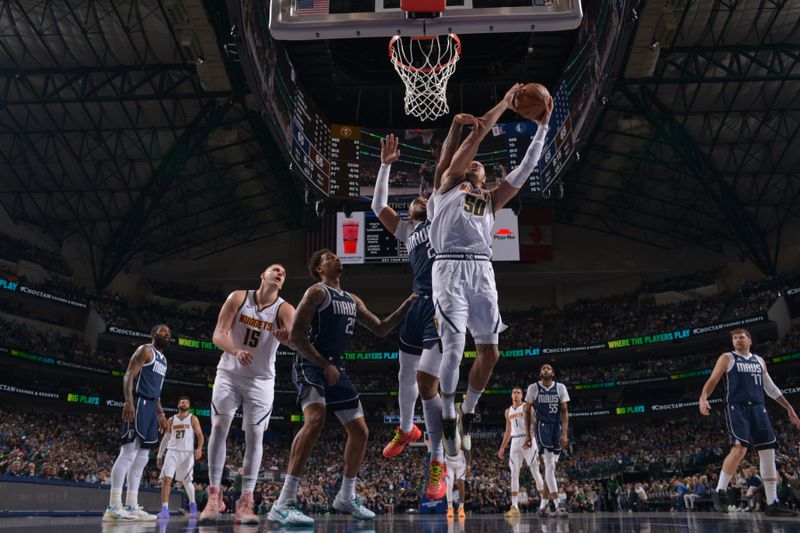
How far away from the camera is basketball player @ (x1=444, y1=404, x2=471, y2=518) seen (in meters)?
6.22

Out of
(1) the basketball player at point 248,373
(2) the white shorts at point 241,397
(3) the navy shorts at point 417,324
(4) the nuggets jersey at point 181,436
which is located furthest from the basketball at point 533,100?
(4) the nuggets jersey at point 181,436

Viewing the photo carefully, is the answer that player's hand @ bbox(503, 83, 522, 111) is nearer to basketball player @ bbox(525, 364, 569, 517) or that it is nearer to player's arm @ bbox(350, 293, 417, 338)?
player's arm @ bbox(350, 293, 417, 338)

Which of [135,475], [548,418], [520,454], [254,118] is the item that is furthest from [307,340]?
[254,118]

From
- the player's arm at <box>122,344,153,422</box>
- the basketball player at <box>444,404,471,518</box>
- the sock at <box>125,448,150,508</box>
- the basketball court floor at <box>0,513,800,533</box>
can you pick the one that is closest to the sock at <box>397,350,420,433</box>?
the basketball player at <box>444,404,471,518</box>

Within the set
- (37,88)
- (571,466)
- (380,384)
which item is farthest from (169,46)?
(571,466)

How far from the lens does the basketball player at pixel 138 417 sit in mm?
8180

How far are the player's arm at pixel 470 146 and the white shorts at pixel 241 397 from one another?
2559 millimetres

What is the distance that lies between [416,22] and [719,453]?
22676 millimetres

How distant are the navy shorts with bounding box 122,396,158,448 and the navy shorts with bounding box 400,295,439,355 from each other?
4.16 m

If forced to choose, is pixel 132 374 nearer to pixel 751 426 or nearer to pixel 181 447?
pixel 181 447

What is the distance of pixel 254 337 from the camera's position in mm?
6395

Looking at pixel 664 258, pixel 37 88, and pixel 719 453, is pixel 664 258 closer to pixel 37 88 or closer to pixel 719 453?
pixel 719 453

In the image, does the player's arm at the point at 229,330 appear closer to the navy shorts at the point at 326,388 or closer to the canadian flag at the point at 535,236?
the navy shorts at the point at 326,388

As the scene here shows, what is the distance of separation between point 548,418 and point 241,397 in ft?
19.2
